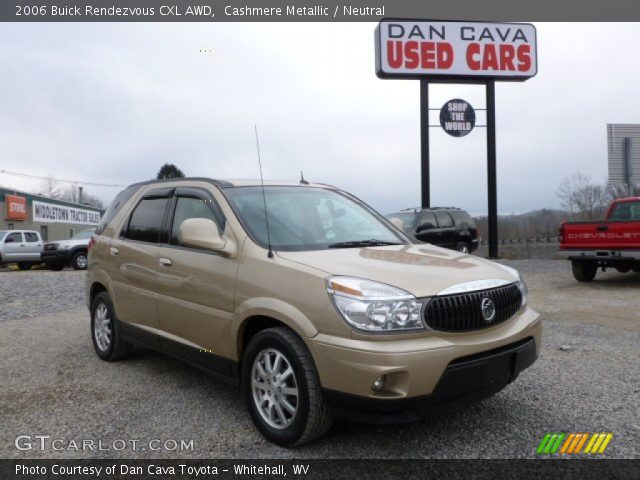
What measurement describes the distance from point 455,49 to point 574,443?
1730cm

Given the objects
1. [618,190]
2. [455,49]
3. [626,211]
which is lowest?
[626,211]

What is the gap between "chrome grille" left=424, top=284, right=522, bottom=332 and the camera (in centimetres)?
285

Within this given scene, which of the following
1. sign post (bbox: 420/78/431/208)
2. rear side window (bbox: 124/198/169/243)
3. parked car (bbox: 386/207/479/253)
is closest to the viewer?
rear side window (bbox: 124/198/169/243)

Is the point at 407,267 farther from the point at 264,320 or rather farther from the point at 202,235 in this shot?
the point at 202,235

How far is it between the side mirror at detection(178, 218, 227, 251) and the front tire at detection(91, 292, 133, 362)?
1913mm

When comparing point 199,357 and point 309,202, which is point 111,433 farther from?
point 309,202

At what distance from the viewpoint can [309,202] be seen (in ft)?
13.7

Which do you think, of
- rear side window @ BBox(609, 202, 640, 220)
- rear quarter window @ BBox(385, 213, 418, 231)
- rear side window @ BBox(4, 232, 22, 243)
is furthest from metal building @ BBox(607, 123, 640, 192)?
rear side window @ BBox(4, 232, 22, 243)

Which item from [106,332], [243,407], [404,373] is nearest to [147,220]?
[106,332]

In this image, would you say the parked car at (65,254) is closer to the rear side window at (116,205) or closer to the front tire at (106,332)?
the rear side window at (116,205)

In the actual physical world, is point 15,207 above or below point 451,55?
below

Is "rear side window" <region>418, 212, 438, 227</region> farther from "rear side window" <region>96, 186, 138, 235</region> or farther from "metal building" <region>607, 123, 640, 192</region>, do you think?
"metal building" <region>607, 123, 640, 192</region>

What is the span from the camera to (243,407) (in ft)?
12.5

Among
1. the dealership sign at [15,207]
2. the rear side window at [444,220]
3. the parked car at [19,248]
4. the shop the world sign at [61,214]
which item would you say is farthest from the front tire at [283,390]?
the dealership sign at [15,207]
